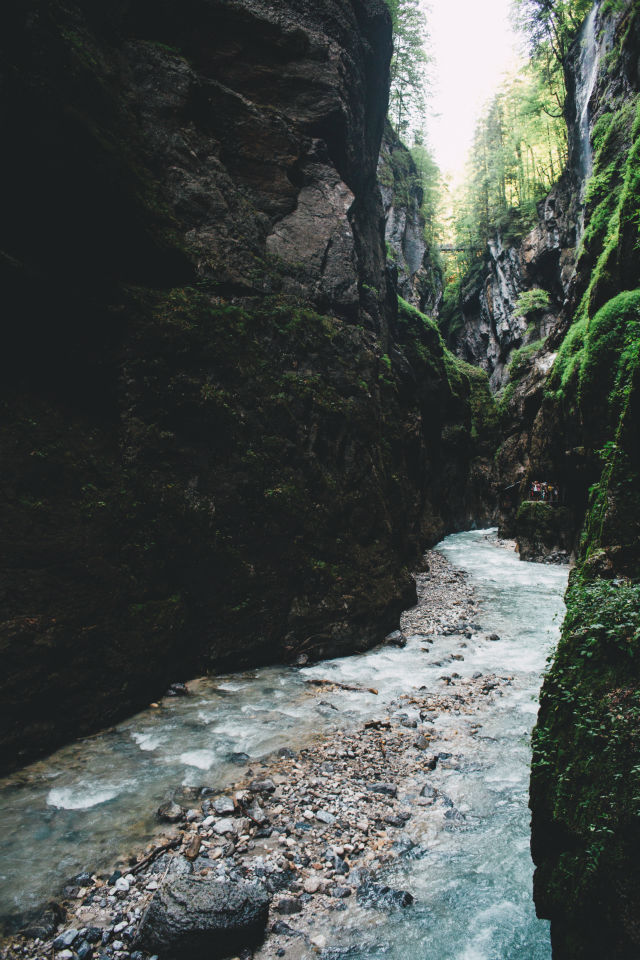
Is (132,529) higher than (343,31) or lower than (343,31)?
lower

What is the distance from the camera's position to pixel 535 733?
3439mm

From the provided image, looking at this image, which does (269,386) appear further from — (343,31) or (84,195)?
(343,31)

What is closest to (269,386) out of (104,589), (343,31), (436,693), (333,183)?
(104,589)

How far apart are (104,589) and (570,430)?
1764 cm

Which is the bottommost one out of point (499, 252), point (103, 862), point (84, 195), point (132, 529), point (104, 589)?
point (103, 862)

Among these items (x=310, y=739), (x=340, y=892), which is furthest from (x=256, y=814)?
(x=310, y=739)

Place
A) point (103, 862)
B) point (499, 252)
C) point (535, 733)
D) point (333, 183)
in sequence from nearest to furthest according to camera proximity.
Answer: point (535, 733)
point (103, 862)
point (333, 183)
point (499, 252)

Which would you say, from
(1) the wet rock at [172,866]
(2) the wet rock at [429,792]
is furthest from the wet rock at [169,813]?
(2) the wet rock at [429,792]

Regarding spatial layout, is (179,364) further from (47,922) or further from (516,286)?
(516,286)

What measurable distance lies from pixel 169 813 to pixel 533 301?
35212mm

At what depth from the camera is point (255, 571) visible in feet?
27.5

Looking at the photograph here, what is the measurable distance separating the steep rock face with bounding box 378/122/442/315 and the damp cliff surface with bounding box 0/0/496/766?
18452mm

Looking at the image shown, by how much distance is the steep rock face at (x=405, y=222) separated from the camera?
31609 mm

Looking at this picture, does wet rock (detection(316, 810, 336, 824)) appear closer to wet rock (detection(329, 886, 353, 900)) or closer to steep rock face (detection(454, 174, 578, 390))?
wet rock (detection(329, 886, 353, 900))
